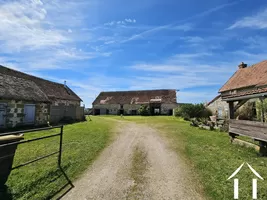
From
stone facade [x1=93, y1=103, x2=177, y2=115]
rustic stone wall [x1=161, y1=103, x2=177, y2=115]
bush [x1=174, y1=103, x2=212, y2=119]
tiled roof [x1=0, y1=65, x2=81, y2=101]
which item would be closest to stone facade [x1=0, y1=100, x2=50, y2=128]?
tiled roof [x1=0, y1=65, x2=81, y2=101]

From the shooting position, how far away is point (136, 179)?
195 inches

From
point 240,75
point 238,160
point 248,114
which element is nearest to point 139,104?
point 240,75

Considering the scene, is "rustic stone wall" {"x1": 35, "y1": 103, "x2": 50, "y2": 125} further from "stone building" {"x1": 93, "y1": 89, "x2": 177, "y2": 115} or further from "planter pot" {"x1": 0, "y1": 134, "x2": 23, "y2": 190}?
"stone building" {"x1": 93, "y1": 89, "x2": 177, "y2": 115}

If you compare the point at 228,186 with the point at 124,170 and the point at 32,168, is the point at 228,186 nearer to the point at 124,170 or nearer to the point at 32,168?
the point at 124,170

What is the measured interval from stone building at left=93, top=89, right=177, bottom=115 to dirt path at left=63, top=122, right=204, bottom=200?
33.6 meters

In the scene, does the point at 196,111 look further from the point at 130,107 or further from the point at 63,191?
the point at 63,191

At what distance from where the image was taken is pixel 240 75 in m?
22.9

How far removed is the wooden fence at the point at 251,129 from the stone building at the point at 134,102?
30476 mm

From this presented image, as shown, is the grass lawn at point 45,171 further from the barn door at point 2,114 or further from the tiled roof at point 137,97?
the tiled roof at point 137,97

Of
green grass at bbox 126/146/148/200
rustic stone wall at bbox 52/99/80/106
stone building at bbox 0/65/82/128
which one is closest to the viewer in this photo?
green grass at bbox 126/146/148/200

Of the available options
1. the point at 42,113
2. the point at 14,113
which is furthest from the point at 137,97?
the point at 14,113

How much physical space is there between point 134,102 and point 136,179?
126ft

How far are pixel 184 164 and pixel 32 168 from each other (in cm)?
522

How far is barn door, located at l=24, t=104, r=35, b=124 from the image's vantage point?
1643 cm
